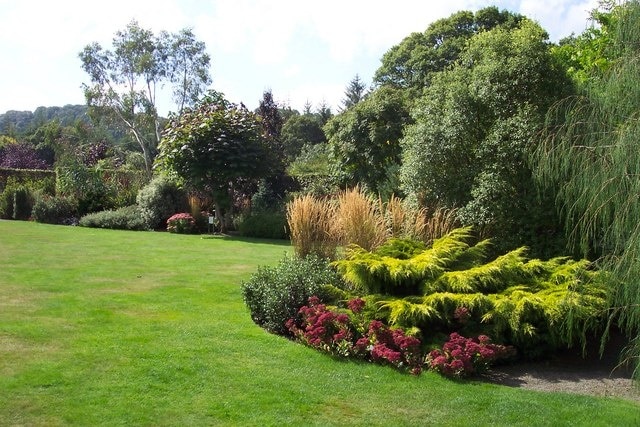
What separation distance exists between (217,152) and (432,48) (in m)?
13.8

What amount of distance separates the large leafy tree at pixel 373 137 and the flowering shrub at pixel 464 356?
11999mm

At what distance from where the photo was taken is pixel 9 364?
229 inches

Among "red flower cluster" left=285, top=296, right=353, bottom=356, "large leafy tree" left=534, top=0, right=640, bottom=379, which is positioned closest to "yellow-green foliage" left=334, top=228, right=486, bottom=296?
"red flower cluster" left=285, top=296, right=353, bottom=356

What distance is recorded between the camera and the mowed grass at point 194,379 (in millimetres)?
5055

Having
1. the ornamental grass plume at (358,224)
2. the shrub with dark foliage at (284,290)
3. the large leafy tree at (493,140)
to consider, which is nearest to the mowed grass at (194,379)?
the shrub with dark foliage at (284,290)

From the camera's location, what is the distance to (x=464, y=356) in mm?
6168

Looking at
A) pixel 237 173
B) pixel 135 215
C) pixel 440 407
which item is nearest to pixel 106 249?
pixel 237 173

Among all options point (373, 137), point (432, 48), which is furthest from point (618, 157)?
point (432, 48)

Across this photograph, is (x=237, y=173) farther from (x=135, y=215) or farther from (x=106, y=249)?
(x=106, y=249)

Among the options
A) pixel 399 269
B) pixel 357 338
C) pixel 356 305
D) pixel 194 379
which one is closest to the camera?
pixel 194 379

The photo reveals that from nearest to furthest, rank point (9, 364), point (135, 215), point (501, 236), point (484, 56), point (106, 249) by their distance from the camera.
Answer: point (9, 364) → point (501, 236) → point (484, 56) → point (106, 249) → point (135, 215)

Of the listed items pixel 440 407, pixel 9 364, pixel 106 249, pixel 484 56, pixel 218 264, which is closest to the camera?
pixel 440 407

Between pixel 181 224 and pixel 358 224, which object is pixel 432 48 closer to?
pixel 181 224

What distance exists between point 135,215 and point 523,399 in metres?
17.9
